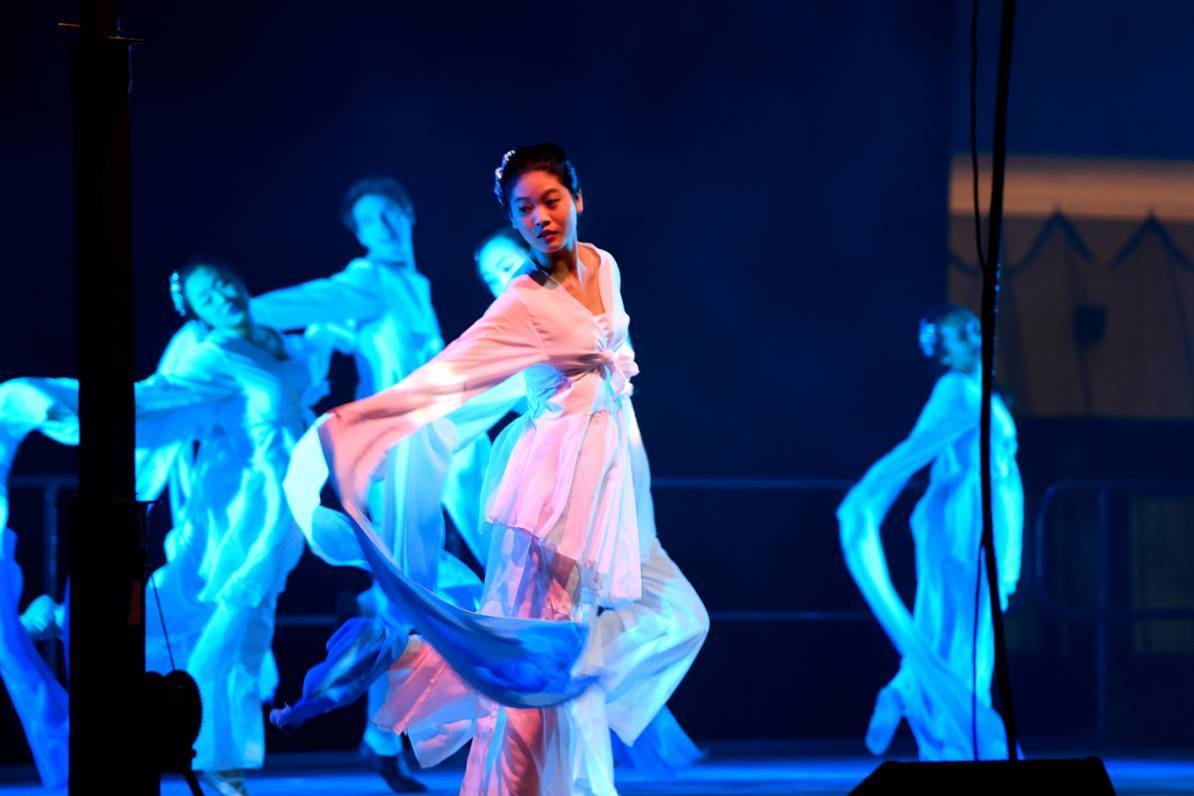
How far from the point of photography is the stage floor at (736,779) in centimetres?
507

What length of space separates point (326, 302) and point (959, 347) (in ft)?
6.83

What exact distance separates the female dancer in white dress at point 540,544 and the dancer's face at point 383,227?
216cm

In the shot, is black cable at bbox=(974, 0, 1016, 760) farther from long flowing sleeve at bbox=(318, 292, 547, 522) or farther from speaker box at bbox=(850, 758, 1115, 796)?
long flowing sleeve at bbox=(318, 292, 547, 522)

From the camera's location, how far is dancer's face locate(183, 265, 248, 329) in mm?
4949

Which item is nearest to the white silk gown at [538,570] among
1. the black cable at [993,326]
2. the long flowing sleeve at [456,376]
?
the long flowing sleeve at [456,376]

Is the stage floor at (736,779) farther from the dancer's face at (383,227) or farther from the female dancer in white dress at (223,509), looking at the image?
the dancer's face at (383,227)

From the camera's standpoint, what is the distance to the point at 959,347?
5.44 meters

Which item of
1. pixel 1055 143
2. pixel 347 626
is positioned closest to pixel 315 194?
pixel 1055 143

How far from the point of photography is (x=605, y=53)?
6711mm

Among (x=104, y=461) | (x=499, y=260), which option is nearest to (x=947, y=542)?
(x=499, y=260)

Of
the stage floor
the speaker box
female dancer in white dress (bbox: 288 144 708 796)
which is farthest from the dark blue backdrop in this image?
the speaker box

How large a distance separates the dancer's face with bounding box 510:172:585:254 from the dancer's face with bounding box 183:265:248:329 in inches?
80.9

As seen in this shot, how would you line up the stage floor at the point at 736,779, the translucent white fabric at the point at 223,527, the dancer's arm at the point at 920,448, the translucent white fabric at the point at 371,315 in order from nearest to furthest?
1. the translucent white fabric at the point at 223,527
2. the stage floor at the point at 736,779
3. the translucent white fabric at the point at 371,315
4. the dancer's arm at the point at 920,448

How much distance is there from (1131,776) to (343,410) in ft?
11.2
